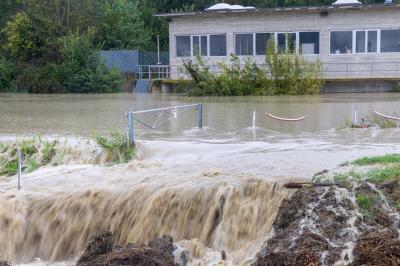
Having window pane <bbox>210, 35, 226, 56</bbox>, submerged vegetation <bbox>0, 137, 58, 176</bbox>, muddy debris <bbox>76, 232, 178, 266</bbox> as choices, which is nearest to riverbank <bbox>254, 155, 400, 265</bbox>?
muddy debris <bbox>76, 232, 178, 266</bbox>

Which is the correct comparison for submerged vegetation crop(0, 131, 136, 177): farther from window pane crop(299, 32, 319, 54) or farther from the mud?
window pane crop(299, 32, 319, 54)

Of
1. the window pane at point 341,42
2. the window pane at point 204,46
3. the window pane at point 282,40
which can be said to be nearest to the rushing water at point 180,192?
the window pane at point 341,42

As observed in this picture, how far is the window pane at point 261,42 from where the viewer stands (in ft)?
118

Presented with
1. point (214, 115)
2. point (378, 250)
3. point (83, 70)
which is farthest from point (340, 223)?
point (83, 70)

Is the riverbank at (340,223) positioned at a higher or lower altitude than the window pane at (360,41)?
lower

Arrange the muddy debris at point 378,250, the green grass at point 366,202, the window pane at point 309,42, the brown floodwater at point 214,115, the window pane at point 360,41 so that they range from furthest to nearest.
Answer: the window pane at point 309,42, the window pane at point 360,41, the brown floodwater at point 214,115, the green grass at point 366,202, the muddy debris at point 378,250

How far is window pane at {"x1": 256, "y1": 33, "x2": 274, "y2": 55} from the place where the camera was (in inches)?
1419

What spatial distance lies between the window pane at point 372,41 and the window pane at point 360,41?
31 centimetres

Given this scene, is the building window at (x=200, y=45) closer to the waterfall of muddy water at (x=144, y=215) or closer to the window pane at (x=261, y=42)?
the window pane at (x=261, y=42)

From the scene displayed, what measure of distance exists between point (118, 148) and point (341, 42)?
23852 millimetres

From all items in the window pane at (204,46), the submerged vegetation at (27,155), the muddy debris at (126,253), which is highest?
the window pane at (204,46)

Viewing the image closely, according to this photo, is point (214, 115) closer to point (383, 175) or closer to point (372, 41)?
point (383, 175)

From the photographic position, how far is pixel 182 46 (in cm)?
3775

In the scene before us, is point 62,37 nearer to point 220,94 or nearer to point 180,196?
point 220,94
